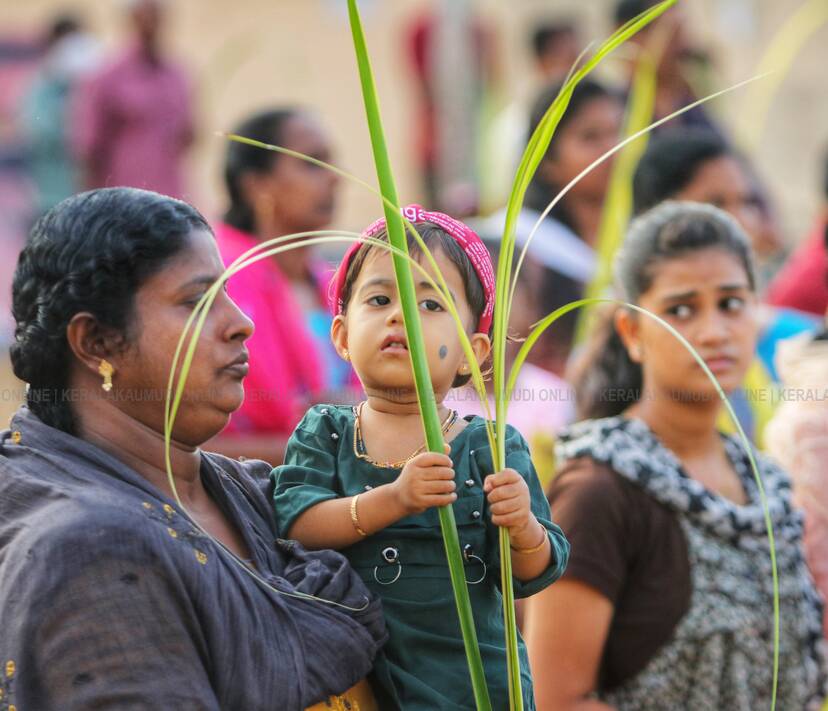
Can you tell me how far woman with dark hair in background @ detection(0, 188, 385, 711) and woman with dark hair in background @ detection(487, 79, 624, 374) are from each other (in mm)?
3086

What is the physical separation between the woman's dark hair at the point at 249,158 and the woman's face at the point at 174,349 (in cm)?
304

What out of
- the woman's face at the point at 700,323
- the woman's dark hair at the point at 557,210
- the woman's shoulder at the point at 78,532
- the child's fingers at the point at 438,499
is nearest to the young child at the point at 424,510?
the child's fingers at the point at 438,499

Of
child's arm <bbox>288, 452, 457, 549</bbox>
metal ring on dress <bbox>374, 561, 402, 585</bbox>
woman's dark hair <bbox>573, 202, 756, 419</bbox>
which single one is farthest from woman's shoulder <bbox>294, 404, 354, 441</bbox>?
woman's dark hair <bbox>573, 202, 756, 419</bbox>

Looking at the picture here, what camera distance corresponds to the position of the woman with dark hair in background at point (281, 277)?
192 inches

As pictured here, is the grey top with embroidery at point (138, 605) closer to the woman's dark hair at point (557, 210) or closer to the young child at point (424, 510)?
the young child at point (424, 510)

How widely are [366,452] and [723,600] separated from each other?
1054 millimetres

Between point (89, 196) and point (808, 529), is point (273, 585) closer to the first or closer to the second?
point (89, 196)

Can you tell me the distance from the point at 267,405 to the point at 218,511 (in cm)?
225

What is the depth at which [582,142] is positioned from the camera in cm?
598

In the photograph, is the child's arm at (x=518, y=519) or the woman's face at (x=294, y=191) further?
the woman's face at (x=294, y=191)

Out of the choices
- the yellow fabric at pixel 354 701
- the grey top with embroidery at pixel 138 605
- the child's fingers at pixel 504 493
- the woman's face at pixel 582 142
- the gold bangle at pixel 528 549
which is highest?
the woman's face at pixel 582 142

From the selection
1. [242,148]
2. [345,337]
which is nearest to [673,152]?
[242,148]

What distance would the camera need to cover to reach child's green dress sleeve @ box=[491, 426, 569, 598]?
2455 mm

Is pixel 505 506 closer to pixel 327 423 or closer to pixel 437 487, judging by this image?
pixel 437 487
